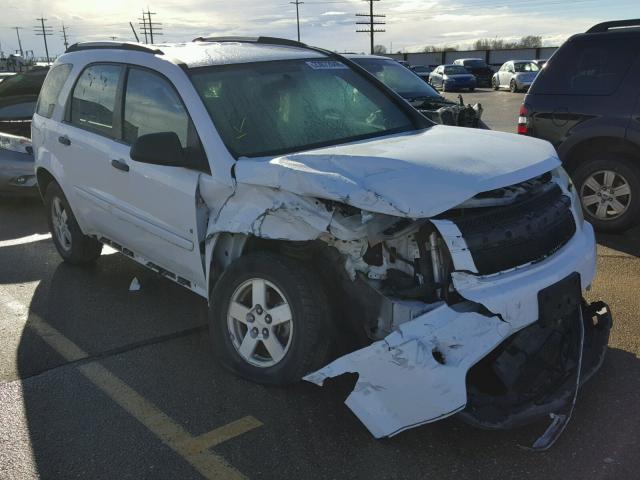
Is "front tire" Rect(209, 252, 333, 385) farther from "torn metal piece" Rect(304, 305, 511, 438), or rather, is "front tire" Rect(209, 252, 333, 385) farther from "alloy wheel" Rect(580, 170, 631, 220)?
"alloy wheel" Rect(580, 170, 631, 220)

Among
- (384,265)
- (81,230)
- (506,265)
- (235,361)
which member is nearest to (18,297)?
(81,230)

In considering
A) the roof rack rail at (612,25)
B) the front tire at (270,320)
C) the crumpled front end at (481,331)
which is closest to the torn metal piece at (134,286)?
the front tire at (270,320)

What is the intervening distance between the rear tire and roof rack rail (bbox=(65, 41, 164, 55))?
172 inches

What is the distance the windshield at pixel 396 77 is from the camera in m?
9.80

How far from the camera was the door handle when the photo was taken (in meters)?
4.27

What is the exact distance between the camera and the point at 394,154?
3.34m

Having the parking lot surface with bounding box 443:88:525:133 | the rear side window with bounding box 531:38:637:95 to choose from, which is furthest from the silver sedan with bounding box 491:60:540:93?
the rear side window with bounding box 531:38:637:95

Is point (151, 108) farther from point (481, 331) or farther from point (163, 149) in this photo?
point (481, 331)

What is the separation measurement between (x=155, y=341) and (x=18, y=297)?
5.38 ft

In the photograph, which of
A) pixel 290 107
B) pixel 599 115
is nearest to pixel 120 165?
pixel 290 107

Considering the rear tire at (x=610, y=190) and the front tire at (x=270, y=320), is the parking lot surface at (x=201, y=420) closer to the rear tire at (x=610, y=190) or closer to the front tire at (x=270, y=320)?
the front tire at (x=270, y=320)

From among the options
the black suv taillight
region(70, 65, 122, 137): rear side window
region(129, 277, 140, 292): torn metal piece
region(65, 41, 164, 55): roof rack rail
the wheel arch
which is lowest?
region(129, 277, 140, 292): torn metal piece

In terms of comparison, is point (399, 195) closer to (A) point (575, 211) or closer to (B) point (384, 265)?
(B) point (384, 265)

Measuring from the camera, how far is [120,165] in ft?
14.2
